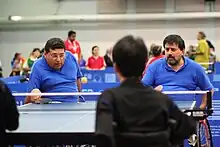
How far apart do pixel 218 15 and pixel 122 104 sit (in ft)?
47.5

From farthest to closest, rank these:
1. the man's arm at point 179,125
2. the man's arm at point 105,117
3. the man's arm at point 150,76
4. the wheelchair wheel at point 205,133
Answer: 1. the man's arm at point 150,76
2. the wheelchair wheel at point 205,133
3. the man's arm at point 179,125
4. the man's arm at point 105,117

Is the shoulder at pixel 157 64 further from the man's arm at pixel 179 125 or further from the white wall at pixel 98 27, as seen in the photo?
the white wall at pixel 98 27

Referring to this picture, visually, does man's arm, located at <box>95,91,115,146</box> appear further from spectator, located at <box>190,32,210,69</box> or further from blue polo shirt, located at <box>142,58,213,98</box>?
spectator, located at <box>190,32,210,69</box>

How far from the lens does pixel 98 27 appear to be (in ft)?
56.5

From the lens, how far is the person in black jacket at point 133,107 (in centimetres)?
228

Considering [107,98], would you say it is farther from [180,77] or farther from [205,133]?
[180,77]

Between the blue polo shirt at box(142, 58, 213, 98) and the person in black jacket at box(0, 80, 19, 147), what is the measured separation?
2.28 meters

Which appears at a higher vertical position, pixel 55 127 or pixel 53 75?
pixel 53 75

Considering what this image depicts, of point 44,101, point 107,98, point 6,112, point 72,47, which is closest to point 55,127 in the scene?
point 6,112

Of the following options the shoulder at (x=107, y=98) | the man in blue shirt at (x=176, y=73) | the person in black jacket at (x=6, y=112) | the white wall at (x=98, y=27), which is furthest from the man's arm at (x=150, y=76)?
the white wall at (x=98, y=27)

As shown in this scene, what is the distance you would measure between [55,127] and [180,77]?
2038 mm

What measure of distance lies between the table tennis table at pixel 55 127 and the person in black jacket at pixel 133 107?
563 millimetres

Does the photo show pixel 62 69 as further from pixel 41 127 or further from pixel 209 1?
pixel 209 1

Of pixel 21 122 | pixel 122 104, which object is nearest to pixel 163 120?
pixel 122 104
